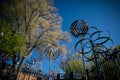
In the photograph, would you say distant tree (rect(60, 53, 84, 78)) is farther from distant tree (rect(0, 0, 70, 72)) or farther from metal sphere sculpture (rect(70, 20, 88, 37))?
metal sphere sculpture (rect(70, 20, 88, 37))

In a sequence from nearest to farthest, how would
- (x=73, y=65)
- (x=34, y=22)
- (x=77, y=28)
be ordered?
(x=77, y=28)
(x=34, y=22)
(x=73, y=65)

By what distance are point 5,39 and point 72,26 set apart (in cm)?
748

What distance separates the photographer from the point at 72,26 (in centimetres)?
1203

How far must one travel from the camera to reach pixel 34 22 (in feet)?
65.8

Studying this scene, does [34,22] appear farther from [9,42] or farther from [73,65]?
[73,65]

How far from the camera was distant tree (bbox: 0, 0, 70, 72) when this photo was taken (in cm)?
1897

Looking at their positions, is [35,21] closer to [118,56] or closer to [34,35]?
[34,35]

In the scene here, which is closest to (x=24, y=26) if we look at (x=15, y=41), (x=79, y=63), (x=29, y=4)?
(x=29, y=4)

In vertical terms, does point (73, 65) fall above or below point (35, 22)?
below

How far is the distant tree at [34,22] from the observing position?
18969 mm

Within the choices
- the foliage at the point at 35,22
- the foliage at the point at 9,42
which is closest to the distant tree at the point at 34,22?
the foliage at the point at 35,22

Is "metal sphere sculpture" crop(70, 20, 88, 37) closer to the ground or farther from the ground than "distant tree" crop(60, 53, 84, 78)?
farther from the ground

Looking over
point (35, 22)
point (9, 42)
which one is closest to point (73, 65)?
point (35, 22)

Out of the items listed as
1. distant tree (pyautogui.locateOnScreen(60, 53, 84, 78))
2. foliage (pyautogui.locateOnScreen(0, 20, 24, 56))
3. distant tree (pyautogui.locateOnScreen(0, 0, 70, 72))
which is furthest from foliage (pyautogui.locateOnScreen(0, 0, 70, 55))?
distant tree (pyautogui.locateOnScreen(60, 53, 84, 78))
